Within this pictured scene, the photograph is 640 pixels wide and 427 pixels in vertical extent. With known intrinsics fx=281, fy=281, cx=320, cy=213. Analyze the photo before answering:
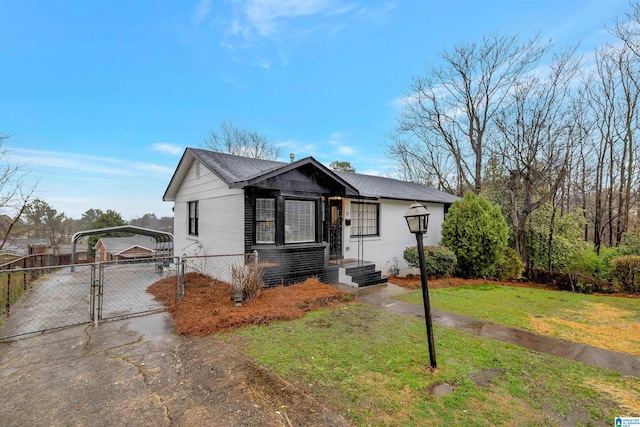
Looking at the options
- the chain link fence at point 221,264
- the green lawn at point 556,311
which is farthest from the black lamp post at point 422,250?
the chain link fence at point 221,264

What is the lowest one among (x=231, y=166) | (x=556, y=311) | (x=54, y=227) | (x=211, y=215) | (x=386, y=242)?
(x=556, y=311)

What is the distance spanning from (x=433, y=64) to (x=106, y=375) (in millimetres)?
19818

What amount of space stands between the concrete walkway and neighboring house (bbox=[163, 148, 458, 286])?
2.30m

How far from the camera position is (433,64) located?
1697 cm

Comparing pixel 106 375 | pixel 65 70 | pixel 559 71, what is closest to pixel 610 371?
pixel 106 375

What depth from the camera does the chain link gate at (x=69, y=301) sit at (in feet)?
18.0

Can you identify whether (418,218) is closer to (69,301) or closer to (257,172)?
(257,172)

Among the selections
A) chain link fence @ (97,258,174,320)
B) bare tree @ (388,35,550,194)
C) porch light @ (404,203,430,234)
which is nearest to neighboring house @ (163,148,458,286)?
chain link fence @ (97,258,174,320)

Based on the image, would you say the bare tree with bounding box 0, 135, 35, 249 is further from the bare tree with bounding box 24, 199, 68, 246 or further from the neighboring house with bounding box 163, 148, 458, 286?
the bare tree with bounding box 24, 199, 68, 246

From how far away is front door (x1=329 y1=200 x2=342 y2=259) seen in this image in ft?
31.7

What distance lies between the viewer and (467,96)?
660 inches

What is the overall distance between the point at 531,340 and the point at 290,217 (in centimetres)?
601

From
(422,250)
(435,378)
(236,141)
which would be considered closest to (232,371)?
(435,378)

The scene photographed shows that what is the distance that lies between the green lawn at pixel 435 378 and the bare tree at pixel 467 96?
15.1 m
